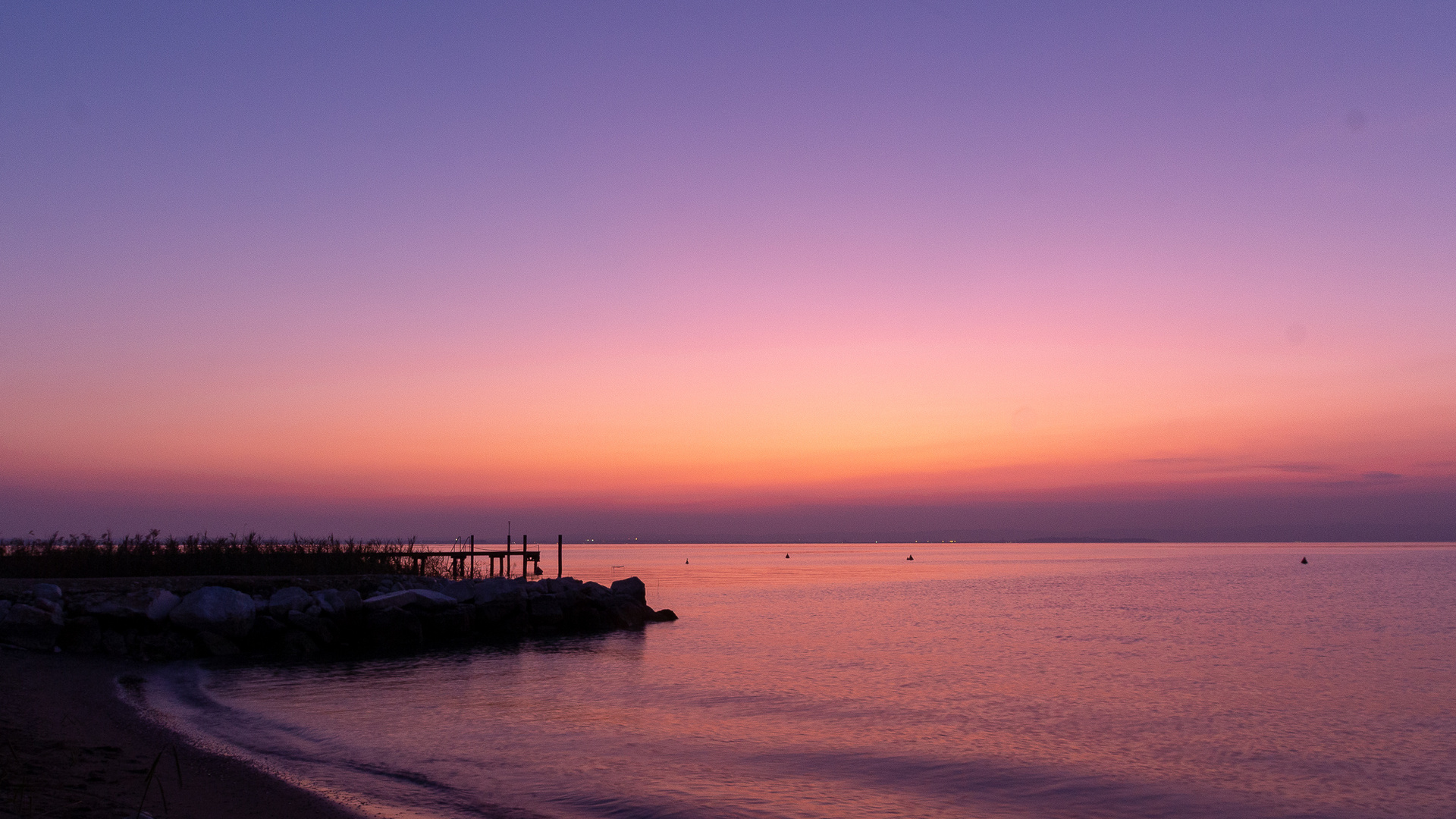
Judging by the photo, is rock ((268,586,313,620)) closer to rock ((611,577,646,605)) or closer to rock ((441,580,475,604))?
rock ((441,580,475,604))

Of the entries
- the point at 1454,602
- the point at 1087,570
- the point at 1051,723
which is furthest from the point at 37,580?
the point at 1087,570

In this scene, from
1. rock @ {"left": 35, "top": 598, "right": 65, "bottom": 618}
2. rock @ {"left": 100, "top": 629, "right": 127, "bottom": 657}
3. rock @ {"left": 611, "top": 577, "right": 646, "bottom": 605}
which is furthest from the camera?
rock @ {"left": 611, "top": 577, "right": 646, "bottom": 605}

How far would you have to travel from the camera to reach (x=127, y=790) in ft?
32.0

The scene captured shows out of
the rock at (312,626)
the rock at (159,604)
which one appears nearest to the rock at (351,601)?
the rock at (312,626)

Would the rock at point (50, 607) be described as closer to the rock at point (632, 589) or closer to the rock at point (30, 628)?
the rock at point (30, 628)

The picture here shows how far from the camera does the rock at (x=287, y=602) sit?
28.7 m

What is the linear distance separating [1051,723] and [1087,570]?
80.3 meters

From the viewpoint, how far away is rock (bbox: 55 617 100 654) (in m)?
24.1

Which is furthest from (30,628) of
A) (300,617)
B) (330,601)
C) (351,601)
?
(351,601)

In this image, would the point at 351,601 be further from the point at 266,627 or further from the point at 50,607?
the point at 50,607

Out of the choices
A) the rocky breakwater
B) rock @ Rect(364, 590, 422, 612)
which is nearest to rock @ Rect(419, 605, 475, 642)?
the rocky breakwater

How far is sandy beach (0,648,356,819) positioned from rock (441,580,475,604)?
17.5 m

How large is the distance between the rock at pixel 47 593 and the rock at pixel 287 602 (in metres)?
5.36

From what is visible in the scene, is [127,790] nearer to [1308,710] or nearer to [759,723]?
[759,723]
